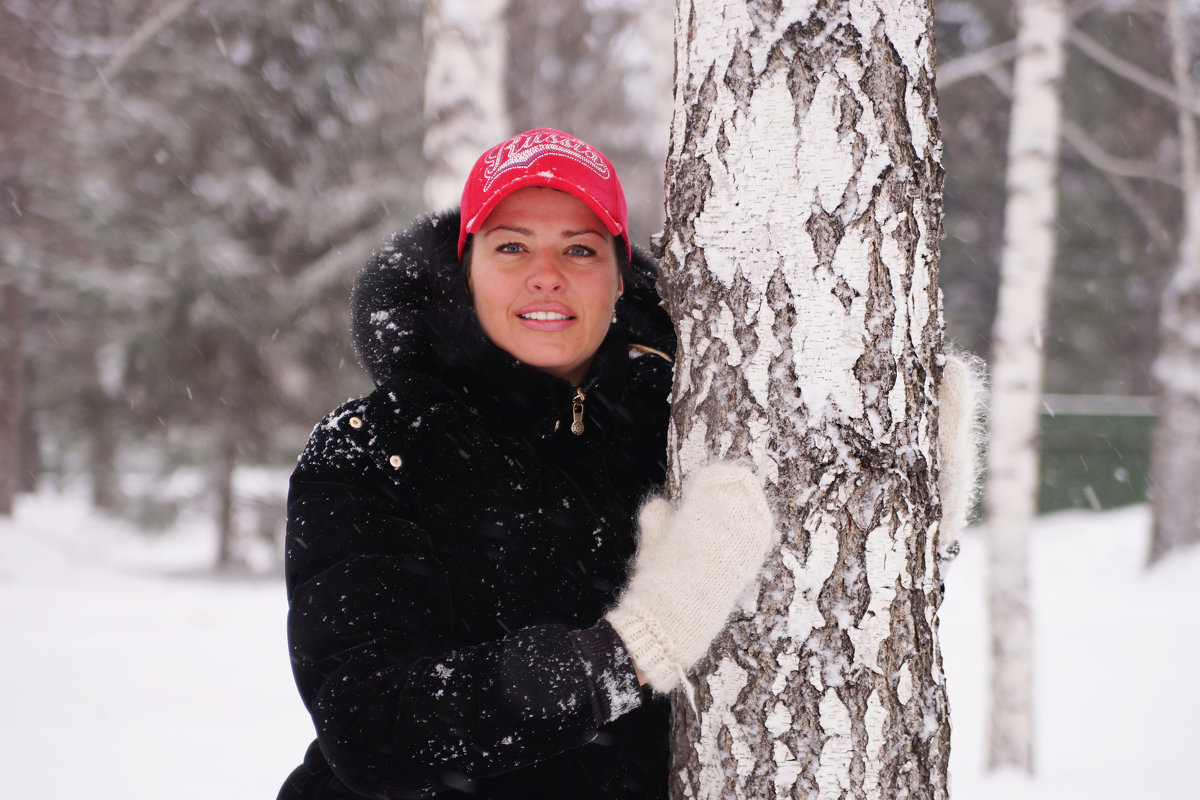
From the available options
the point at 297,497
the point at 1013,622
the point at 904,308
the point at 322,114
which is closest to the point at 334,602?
the point at 297,497

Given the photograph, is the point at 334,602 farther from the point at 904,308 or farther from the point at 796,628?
the point at 904,308

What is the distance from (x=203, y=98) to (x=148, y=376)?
339 cm

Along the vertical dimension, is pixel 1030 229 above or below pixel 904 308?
above

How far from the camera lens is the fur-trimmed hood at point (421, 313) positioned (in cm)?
181

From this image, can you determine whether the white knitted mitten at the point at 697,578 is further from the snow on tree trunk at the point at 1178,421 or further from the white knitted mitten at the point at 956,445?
the snow on tree trunk at the point at 1178,421

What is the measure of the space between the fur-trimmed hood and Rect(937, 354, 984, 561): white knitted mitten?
702 mm

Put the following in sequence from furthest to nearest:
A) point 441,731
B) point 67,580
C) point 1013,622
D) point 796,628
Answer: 1. point 67,580
2. point 1013,622
3. point 796,628
4. point 441,731

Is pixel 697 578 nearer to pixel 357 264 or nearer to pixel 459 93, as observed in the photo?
pixel 459 93

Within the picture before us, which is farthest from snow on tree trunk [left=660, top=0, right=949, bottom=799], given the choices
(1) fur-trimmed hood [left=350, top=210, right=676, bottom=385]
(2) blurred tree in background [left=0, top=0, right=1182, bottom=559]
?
(2) blurred tree in background [left=0, top=0, right=1182, bottom=559]

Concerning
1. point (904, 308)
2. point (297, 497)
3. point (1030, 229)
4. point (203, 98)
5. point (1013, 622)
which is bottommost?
point (1013, 622)

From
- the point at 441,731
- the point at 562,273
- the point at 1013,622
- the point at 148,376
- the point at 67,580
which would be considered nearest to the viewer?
the point at 441,731

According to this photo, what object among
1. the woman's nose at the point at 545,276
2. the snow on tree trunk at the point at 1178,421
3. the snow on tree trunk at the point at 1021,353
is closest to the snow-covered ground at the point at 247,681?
the snow on tree trunk at the point at 1178,421

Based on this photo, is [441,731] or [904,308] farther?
[904,308]

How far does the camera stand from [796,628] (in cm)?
156
